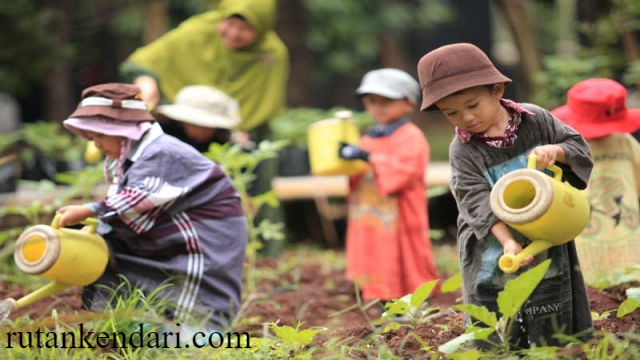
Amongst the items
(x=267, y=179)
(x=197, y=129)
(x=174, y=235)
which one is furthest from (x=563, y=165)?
(x=267, y=179)

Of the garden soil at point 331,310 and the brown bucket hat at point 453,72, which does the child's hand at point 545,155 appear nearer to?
the brown bucket hat at point 453,72

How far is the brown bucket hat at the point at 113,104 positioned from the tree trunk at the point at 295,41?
23.1 feet

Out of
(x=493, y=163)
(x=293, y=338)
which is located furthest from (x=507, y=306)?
(x=293, y=338)

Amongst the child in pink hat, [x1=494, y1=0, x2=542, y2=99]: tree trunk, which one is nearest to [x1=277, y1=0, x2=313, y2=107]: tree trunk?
[x1=494, y1=0, x2=542, y2=99]: tree trunk

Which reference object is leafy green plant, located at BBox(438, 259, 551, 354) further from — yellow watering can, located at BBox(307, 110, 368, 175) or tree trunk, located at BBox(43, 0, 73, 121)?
tree trunk, located at BBox(43, 0, 73, 121)

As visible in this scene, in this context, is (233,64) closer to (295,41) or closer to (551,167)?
(551,167)

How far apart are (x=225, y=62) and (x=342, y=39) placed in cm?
742

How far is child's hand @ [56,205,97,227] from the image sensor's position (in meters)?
3.62

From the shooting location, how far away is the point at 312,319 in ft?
15.5

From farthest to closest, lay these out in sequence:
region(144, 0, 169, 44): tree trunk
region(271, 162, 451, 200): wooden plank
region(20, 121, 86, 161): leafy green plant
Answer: region(144, 0, 169, 44): tree trunk < region(271, 162, 451, 200): wooden plank < region(20, 121, 86, 161): leafy green plant

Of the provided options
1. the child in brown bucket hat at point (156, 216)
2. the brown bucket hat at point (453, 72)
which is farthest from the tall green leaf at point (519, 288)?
the child in brown bucket hat at point (156, 216)

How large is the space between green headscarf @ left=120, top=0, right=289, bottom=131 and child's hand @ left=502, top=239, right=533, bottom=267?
3566 mm

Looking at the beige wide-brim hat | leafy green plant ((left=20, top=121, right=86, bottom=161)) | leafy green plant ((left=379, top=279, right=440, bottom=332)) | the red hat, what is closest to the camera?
leafy green plant ((left=379, top=279, right=440, bottom=332))

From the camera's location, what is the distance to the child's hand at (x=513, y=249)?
9.27 ft
